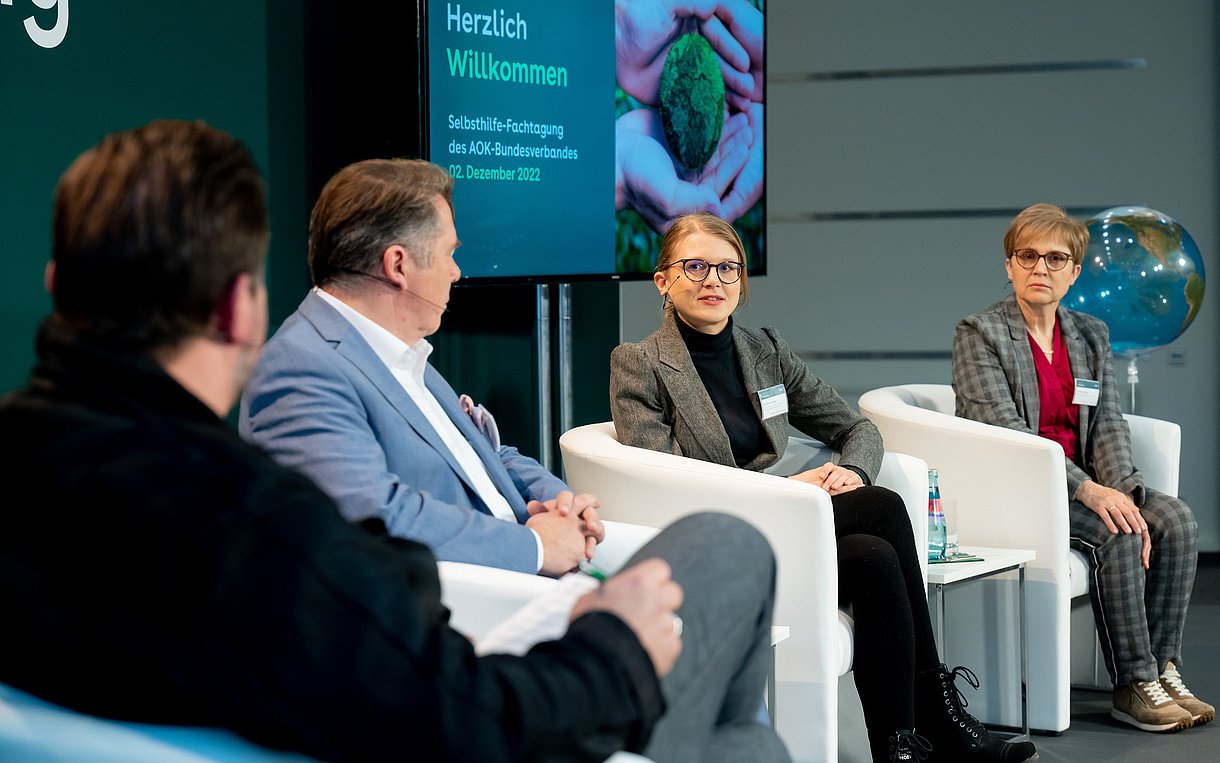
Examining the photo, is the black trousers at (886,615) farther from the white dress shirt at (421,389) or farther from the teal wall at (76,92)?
the teal wall at (76,92)

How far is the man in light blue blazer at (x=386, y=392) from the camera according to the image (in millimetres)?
2109

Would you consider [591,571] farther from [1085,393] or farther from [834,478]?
[1085,393]

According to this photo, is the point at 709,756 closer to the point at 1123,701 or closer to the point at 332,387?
the point at 332,387

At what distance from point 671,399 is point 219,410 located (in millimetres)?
2026

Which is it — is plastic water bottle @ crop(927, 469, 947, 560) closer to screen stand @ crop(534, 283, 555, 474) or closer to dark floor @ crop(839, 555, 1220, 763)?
dark floor @ crop(839, 555, 1220, 763)

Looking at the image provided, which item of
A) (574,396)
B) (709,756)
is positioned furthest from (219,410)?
(574,396)

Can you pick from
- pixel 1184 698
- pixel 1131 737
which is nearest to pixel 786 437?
pixel 1131 737

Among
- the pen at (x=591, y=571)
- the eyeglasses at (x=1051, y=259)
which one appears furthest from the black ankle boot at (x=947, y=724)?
the eyeglasses at (x=1051, y=259)

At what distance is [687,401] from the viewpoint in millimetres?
3170

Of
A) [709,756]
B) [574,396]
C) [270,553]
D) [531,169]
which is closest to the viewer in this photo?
[270,553]

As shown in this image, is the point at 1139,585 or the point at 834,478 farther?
the point at 1139,585

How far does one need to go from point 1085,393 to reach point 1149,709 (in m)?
0.91

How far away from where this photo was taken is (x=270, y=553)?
107 cm

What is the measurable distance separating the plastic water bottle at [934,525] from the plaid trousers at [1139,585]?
19.7 inches
